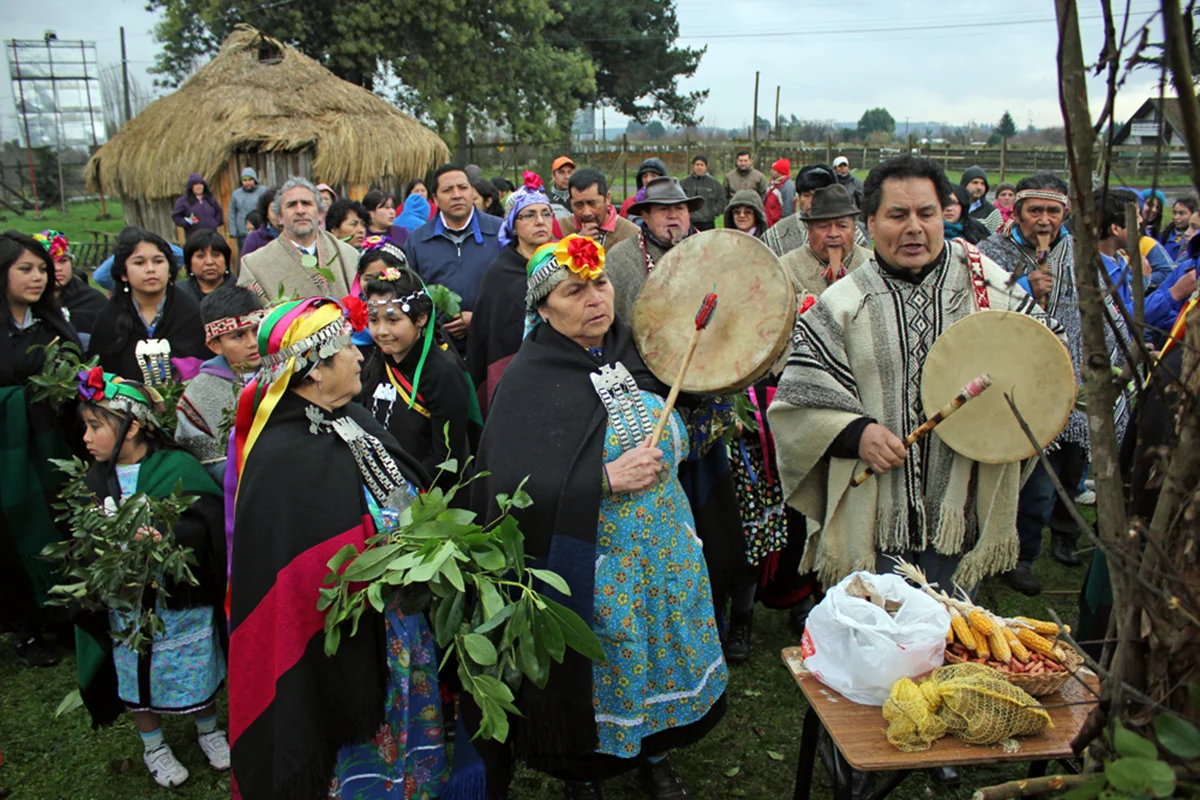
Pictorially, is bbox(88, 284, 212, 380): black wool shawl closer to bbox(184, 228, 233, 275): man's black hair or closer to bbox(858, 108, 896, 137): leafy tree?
bbox(184, 228, 233, 275): man's black hair

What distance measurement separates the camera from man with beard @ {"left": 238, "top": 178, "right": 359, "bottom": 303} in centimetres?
584

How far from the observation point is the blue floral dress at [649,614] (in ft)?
9.85

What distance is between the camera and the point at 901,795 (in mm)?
3451

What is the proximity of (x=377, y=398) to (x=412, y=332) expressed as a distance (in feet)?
1.19

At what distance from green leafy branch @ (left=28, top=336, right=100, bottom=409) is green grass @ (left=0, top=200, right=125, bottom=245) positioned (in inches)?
846

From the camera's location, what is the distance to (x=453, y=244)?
6363 mm

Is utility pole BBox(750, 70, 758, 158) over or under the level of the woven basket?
over

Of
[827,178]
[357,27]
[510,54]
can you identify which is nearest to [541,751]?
[827,178]

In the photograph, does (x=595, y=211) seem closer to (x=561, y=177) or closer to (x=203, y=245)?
(x=203, y=245)

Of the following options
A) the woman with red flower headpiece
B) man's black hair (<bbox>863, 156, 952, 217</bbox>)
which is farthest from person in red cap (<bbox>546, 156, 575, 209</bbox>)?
man's black hair (<bbox>863, 156, 952, 217</bbox>)

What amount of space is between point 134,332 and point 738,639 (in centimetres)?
368

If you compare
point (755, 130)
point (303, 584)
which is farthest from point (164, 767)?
point (755, 130)

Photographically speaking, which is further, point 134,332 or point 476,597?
point 134,332

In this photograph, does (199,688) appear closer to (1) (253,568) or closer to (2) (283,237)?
(1) (253,568)
